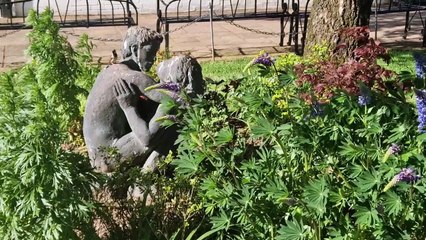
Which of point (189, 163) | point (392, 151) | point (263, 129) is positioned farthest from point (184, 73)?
point (392, 151)

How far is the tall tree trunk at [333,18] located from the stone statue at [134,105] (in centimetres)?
310

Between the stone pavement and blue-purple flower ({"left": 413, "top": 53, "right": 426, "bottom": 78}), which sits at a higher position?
blue-purple flower ({"left": 413, "top": 53, "right": 426, "bottom": 78})

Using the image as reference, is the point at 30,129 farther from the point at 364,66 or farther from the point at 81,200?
the point at 364,66

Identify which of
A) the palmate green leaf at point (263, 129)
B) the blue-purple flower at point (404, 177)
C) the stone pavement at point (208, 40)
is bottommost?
the stone pavement at point (208, 40)

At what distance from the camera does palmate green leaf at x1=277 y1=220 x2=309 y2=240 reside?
335 cm

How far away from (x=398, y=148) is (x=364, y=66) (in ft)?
3.93

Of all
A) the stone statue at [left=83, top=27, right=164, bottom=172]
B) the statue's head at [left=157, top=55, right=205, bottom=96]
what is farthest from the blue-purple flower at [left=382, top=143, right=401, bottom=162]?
the stone statue at [left=83, top=27, right=164, bottom=172]

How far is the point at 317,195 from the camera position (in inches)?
130

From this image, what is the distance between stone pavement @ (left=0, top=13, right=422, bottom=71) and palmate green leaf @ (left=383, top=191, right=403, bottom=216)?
24.7ft

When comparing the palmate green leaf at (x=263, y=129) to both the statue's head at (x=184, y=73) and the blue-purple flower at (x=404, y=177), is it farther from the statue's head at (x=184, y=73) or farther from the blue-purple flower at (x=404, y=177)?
the statue's head at (x=184, y=73)

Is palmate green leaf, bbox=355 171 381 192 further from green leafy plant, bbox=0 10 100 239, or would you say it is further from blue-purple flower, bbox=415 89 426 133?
green leafy plant, bbox=0 10 100 239

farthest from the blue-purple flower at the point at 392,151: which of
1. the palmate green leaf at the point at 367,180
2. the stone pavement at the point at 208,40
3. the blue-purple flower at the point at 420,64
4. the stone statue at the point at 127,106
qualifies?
the stone pavement at the point at 208,40

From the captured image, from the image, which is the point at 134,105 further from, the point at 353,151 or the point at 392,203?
the point at 392,203

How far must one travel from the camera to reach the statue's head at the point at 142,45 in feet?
15.8
